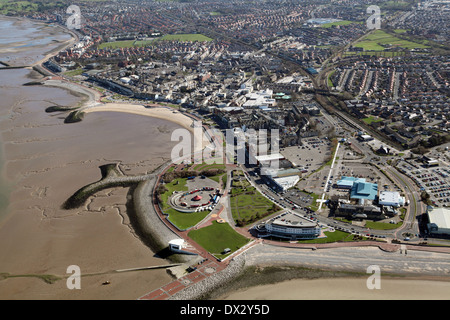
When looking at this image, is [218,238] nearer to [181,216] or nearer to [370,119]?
[181,216]

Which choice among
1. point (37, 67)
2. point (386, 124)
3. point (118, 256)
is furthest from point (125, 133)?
point (37, 67)

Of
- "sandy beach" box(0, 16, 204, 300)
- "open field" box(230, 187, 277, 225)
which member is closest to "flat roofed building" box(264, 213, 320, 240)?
"open field" box(230, 187, 277, 225)

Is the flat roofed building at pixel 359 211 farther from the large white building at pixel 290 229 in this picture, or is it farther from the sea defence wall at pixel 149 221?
the sea defence wall at pixel 149 221

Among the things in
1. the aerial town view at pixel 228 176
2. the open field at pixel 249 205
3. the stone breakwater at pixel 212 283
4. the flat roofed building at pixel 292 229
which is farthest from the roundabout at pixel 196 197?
the stone breakwater at pixel 212 283

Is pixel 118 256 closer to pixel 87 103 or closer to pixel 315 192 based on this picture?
pixel 315 192

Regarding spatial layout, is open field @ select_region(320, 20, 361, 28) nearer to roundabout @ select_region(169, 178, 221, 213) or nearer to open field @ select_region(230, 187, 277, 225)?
roundabout @ select_region(169, 178, 221, 213)

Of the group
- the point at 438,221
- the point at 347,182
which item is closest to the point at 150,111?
the point at 347,182
